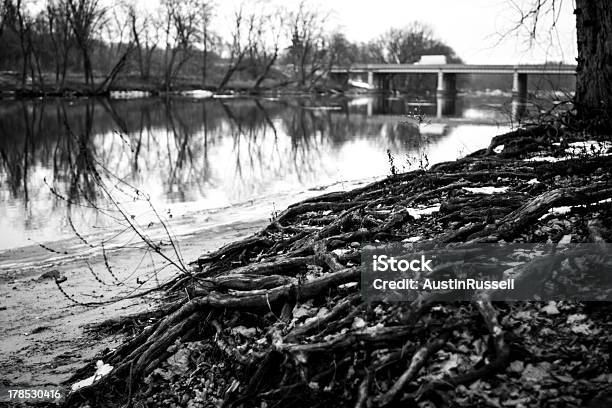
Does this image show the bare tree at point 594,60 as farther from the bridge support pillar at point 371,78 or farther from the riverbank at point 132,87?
the bridge support pillar at point 371,78

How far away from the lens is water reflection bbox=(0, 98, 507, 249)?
40.3ft

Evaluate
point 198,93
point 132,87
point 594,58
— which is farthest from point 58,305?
point 198,93

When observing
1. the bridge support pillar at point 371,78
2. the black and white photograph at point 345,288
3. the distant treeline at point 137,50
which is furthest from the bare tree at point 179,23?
the black and white photograph at point 345,288

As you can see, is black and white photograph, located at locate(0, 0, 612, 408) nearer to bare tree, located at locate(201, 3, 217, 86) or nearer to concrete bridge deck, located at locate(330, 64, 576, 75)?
bare tree, located at locate(201, 3, 217, 86)

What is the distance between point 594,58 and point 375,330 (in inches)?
341

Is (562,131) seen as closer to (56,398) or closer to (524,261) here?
(524,261)

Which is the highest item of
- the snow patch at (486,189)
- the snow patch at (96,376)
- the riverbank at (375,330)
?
the snow patch at (486,189)

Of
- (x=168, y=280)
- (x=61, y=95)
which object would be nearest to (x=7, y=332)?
(x=168, y=280)

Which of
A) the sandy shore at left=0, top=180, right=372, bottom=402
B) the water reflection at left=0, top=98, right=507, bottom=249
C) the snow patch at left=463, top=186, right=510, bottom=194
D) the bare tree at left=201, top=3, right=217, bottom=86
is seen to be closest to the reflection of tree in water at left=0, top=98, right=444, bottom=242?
the water reflection at left=0, top=98, right=507, bottom=249

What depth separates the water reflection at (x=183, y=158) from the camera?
12289mm

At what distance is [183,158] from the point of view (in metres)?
20.5

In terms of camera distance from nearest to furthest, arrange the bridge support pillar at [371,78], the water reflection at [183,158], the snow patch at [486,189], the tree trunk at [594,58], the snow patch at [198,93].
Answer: the snow patch at [486,189] < the tree trunk at [594,58] < the water reflection at [183,158] < the snow patch at [198,93] < the bridge support pillar at [371,78]

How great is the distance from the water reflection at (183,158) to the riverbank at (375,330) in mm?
2154

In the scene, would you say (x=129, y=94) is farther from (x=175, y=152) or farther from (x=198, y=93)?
(x=175, y=152)
